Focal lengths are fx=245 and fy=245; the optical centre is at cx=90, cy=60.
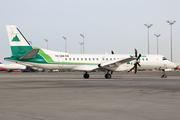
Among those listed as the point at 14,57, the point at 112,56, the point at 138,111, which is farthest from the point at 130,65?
the point at 138,111

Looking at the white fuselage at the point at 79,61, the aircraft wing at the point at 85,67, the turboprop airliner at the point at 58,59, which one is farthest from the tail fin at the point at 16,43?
the aircraft wing at the point at 85,67

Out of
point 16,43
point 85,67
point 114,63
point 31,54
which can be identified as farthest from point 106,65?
point 16,43

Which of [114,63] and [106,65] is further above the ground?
[114,63]

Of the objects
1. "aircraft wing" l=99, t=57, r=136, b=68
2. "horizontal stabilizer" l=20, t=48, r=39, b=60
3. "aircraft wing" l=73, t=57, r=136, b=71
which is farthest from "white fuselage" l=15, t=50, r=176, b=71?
"horizontal stabilizer" l=20, t=48, r=39, b=60

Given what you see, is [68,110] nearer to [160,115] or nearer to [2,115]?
[2,115]

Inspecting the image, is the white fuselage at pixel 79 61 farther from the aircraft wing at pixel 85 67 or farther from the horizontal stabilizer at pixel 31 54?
the horizontal stabilizer at pixel 31 54

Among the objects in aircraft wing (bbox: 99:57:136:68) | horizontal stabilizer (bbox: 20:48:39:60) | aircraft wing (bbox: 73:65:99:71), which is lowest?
aircraft wing (bbox: 73:65:99:71)

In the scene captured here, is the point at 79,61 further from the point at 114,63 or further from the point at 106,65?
the point at 114,63

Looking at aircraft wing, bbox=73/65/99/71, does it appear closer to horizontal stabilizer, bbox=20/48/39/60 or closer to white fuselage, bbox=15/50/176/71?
white fuselage, bbox=15/50/176/71

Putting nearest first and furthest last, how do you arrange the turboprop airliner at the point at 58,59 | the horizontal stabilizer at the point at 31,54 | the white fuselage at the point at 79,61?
the horizontal stabilizer at the point at 31,54, the turboprop airliner at the point at 58,59, the white fuselage at the point at 79,61

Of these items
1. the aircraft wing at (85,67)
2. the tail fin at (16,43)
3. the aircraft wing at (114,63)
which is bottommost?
the aircraft wing at (85,67)

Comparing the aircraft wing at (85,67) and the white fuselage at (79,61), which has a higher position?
the white fuselage at (79,61)

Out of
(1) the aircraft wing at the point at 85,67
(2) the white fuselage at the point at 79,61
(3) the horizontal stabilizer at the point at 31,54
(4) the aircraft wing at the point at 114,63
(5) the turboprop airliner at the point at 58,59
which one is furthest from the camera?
(1) the aircraft wing at the point at 85,67

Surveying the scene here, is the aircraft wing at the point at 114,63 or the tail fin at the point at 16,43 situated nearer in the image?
the tail fin at the point at 16,43
